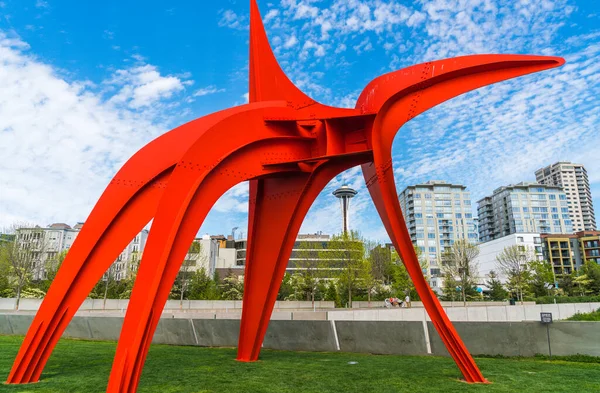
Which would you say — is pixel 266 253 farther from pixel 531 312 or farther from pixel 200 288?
pixel 200 288

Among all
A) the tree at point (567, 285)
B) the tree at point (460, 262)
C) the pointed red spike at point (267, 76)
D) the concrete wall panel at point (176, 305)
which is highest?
the pointed red spike at point (267, 76)

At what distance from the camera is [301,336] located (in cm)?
1570

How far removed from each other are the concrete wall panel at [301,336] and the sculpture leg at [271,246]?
3143mm

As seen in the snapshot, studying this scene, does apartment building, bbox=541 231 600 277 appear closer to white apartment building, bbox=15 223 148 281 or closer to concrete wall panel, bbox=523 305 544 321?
concrete wall panel, bbox=523 305 544 321

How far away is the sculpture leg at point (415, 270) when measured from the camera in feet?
30.5

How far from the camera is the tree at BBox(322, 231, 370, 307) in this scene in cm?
4750

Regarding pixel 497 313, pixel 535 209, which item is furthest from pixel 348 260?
pixel 535 209

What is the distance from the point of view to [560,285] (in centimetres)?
7006

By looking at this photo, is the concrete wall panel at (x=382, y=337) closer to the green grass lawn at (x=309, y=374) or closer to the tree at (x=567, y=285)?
the green grass lawn at (x=309, y=374)

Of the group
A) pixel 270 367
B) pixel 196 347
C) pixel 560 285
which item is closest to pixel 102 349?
pixel 196 347

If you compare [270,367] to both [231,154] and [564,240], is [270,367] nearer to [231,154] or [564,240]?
[231,154]

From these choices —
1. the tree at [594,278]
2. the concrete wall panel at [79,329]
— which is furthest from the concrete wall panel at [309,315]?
the tree at [594,278]

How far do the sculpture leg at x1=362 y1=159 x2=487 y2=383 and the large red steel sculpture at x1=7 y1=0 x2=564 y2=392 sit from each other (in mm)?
26

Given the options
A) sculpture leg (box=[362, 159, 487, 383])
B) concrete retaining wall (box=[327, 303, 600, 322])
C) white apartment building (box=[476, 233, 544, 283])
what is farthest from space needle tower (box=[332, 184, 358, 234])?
sculpture leg (box=[362, 159, 487, 383])
